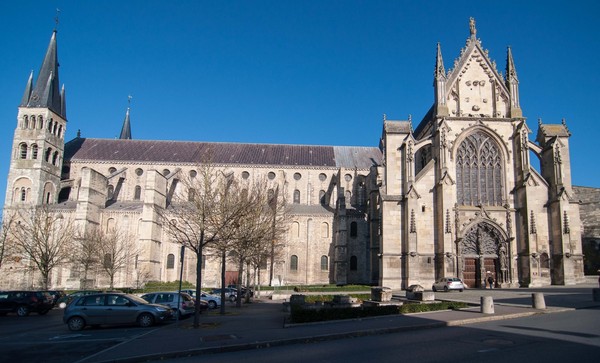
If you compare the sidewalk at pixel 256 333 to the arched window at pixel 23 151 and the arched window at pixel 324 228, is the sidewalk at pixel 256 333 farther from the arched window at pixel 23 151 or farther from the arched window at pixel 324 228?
the arched window at pixel 23 151

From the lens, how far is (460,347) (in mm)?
11219

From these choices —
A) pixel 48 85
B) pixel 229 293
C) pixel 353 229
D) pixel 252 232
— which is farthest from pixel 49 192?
pixel 252 232

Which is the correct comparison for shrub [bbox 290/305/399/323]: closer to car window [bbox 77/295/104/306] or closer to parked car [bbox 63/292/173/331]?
parked car [bbox 63/292/173/331]

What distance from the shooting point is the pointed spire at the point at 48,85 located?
53.4 m

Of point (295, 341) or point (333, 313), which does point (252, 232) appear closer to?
point (333, 313)

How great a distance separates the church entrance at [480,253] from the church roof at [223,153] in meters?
22.7

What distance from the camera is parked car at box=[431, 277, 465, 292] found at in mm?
31484

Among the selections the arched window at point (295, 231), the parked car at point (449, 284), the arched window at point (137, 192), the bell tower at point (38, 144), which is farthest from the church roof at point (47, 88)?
the parked car at point (449, 284)

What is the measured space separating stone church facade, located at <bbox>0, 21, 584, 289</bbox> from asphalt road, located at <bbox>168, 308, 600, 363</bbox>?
60.1 feet

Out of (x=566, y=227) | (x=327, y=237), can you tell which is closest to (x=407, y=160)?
(x=566, y=227)

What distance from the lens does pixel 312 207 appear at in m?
54.6

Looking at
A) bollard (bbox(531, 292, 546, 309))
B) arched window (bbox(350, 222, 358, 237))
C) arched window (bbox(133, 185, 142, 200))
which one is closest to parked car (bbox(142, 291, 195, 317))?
bollard (bbox(531, 292, 546, 309))

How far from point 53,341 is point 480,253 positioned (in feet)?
97.9

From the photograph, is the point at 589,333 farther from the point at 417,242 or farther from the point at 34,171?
the point at 34,171
